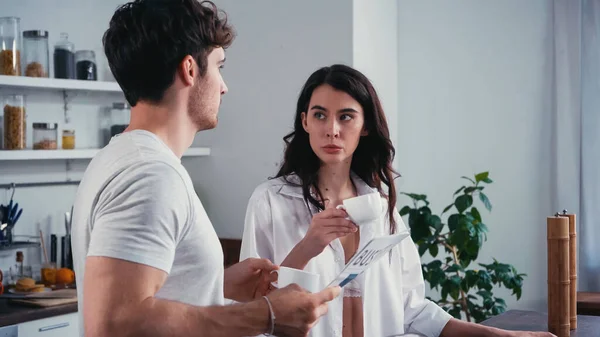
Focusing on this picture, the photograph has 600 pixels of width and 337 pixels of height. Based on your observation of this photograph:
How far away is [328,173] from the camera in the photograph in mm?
2469

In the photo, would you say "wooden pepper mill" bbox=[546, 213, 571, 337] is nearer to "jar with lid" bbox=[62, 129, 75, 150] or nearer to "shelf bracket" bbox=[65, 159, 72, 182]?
"jar with lid" bbox=[62, 129, 75, 150]

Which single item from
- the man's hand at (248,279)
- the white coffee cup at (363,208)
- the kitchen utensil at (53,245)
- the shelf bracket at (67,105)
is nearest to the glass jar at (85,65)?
the shelf bracket at (67,105)

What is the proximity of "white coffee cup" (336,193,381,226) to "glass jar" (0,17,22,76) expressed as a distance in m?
1.87

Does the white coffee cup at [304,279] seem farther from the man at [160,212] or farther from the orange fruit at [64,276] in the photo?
the orange fruit at [64,276]

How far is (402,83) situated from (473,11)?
1.76 ft

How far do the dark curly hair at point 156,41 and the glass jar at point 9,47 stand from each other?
2.09m

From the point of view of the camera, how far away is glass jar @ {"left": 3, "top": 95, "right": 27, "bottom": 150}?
3.21 m

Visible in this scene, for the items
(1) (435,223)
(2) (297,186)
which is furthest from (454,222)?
(2) (297,186)

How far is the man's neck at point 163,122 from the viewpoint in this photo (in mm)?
1292

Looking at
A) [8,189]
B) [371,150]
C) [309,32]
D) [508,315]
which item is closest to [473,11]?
[309,32]

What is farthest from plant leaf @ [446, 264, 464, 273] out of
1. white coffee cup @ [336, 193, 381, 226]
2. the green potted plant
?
white coffee cup @ [336, 193, 381, 226]

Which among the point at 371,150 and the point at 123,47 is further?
the point at 371,150

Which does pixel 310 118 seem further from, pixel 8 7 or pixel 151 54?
pixel 8 7

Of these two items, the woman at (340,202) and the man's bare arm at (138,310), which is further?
the woman at (340,202)
